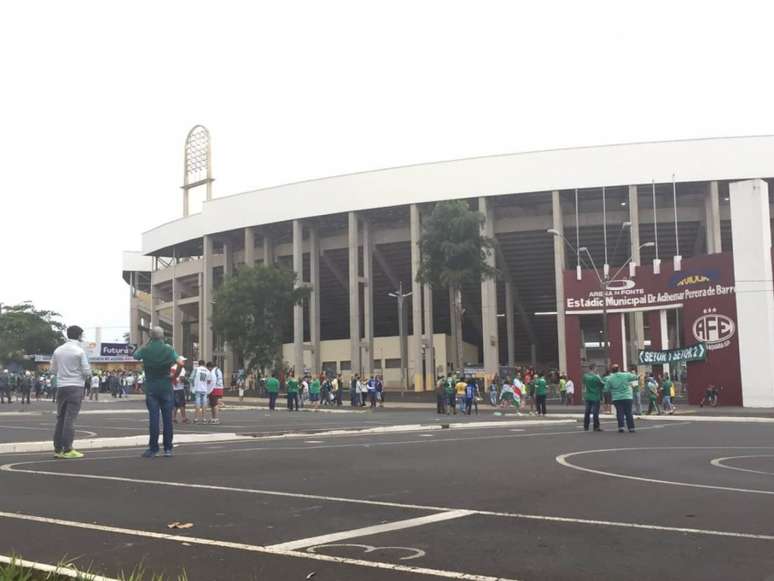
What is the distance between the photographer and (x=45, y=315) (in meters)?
85.3

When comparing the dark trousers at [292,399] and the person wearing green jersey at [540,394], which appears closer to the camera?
the person wearing green jersey at [540,394]

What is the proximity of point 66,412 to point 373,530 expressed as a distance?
6.08 metres

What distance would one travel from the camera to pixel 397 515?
20.1 ft

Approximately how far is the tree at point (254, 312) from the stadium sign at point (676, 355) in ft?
82.0

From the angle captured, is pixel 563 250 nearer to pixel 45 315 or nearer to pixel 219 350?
pixel 219 350

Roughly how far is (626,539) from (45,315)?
88424mm

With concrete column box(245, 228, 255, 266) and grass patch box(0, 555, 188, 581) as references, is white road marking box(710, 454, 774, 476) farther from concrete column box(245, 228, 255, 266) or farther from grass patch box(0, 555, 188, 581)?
concrete column box(245, 228, 255, 266)

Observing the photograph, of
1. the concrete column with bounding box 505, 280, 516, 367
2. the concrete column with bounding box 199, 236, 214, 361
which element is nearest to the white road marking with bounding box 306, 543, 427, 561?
the concrete column with bounding box 505, 280, 516, 367

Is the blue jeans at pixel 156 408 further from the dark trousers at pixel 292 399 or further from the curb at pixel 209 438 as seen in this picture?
the dark trousers at pixel 292 399

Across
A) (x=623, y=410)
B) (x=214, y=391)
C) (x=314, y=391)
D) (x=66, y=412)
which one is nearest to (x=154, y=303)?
(x=314, y=391)

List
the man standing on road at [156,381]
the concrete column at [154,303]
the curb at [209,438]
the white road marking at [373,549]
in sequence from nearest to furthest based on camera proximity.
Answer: the white road marking at [373,549], the man standing on road at [156,381], the curb at [209,438], the concrete column at [154,303]

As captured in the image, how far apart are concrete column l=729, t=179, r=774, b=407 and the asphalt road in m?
22.3

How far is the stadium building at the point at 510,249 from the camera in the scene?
36.9 m

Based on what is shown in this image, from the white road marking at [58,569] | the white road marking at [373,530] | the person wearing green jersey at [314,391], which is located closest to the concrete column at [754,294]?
the person wearing green jersey at [314,391]
